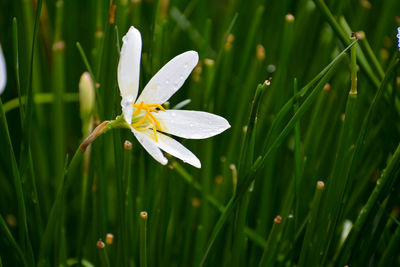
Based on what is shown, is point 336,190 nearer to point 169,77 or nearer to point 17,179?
point 169,77

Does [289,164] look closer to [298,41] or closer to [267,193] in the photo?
[267,193]

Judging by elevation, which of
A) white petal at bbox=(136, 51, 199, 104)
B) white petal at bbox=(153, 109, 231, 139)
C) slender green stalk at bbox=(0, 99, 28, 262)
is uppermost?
white petal at bbox=(136, 51, 199, 104)

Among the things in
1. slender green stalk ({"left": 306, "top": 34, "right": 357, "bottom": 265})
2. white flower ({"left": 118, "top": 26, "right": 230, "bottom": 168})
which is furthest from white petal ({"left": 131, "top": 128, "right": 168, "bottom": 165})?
slender green stalk ({"left": 306, "top": 34, "right": 357, "bottom": 265})

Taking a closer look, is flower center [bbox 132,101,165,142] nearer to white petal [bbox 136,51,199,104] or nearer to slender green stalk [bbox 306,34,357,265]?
white petal [bbox 136,51,199,104]

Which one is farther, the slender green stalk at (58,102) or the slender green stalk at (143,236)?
the slender green stalk at (58,102)

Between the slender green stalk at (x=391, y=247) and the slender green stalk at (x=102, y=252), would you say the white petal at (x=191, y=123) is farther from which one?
the slender green stalk at (x=391, y=247)

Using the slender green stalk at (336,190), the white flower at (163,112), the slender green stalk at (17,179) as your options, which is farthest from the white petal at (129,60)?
the slender green stalk at (336,190)

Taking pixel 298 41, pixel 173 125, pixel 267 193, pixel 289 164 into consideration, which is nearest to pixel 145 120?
pixel 173 125
